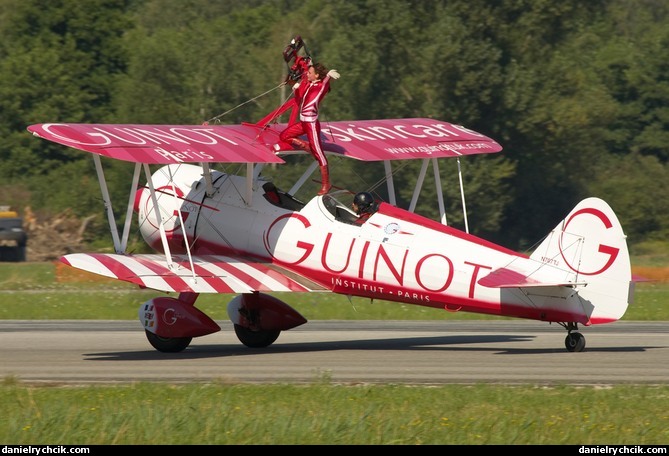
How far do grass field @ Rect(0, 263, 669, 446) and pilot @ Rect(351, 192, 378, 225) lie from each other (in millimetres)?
3281

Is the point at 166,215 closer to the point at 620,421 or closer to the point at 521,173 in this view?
the point at 620,421

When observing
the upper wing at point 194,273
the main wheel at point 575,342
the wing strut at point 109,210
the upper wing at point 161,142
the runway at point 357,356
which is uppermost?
the upper wing at point 161,142

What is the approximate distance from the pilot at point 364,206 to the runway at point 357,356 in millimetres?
1807

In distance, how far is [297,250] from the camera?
1580 centimetres

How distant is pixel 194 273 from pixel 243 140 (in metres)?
2.26

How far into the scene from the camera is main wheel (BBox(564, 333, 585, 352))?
14953 mm

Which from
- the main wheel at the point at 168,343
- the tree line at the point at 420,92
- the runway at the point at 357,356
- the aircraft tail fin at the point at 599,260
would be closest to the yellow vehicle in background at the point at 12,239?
the tree line at the point at 420,92

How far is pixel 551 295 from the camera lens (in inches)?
558

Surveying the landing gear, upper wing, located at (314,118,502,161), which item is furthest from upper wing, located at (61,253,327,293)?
the landing gear

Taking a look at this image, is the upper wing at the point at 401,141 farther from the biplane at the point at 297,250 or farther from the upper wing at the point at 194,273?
the upper wing at the point at 194,273

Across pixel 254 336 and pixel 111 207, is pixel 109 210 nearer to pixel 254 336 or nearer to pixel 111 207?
pixel 111 207

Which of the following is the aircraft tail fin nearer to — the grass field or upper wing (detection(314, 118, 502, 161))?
the grass field

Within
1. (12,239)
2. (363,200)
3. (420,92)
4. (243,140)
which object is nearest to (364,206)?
(363,200)

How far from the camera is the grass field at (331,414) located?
9461 millimetres
